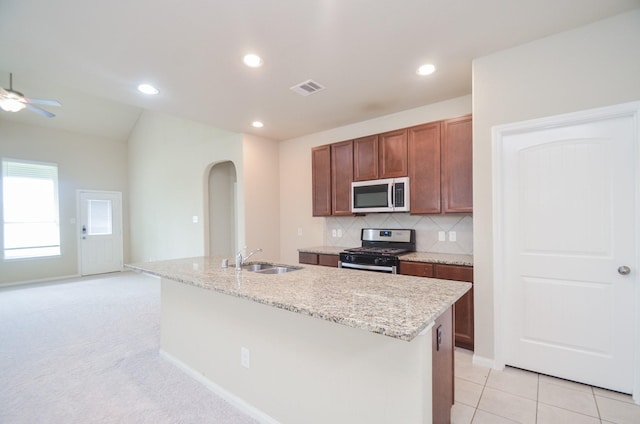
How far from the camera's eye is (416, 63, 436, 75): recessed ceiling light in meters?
2.59

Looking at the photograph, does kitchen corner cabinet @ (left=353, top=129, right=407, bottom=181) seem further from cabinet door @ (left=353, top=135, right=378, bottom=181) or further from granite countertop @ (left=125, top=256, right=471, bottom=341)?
granite countertop @ (left=125, top=256, right=471, bottom=341)

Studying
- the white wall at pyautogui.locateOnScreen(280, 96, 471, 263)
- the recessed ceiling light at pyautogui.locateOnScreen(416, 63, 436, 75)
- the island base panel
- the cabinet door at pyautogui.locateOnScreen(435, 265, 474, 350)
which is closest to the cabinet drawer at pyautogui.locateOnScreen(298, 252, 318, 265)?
the white wall at pyautogui.locateOnScreen(280, 96, 471, 263)

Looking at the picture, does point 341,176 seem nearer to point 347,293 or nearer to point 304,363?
point 347,293

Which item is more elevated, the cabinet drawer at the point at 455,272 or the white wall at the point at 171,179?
the white wall at the point at 171,179

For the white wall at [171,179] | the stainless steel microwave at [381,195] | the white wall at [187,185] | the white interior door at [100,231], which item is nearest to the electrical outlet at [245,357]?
the stainless steel microwave at [381,195]

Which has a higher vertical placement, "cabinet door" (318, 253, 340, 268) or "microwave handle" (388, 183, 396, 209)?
"microwave handle" (388, 183, 396, 209)

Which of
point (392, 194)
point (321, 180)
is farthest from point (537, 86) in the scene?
point (321, 180)

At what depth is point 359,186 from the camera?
372 centimetres

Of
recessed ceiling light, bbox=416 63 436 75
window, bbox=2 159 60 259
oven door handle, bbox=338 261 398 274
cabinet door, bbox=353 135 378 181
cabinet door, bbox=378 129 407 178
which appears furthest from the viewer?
window, bbox=2 159 60 259

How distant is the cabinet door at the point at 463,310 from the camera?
8.80 feet

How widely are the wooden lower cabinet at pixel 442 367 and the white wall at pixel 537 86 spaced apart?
0.99 metres

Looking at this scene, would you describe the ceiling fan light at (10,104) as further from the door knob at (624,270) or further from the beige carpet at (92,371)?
the door knob at (624,270)

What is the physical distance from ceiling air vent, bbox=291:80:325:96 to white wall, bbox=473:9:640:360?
1.44 metres

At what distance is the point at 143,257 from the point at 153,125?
3.08m
